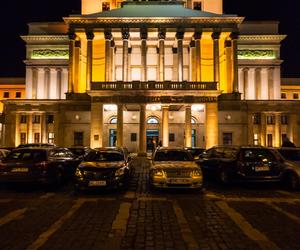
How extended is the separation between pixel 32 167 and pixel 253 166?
9147 mm

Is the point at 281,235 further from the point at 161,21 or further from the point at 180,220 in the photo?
the point at 161,21

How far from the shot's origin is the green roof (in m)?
42.8

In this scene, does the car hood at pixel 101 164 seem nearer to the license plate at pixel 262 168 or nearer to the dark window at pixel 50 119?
the license plate at pixel 262 168

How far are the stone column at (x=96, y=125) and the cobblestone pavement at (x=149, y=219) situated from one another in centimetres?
2200

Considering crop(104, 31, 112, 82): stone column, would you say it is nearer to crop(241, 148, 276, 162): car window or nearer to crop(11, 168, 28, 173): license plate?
crop(11, 168, 28, 173): license plate

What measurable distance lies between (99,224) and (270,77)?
48248 mm

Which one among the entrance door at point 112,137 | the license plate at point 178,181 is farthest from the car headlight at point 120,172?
the entrance door at point 112,137

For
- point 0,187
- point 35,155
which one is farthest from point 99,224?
point 0,187

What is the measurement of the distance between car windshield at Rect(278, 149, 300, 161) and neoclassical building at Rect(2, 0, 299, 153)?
773 inches

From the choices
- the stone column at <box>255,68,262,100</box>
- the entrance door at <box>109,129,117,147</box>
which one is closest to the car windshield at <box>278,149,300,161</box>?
the entrance door at <box>109,129,117,147</box>

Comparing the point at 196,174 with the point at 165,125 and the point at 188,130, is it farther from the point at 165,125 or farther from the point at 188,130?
the point at 188,130

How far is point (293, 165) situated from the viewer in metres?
14.3

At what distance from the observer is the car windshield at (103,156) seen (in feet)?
47.1

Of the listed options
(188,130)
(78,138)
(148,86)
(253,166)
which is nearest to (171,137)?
(188,130)
